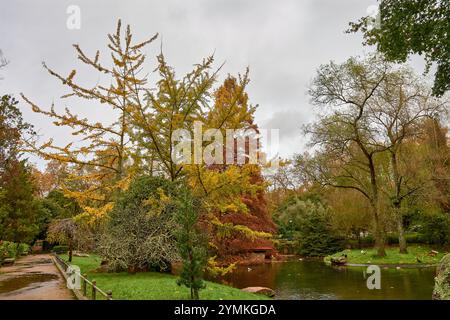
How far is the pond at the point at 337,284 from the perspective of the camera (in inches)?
544

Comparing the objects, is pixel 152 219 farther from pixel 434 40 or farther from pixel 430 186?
pixel 430 186

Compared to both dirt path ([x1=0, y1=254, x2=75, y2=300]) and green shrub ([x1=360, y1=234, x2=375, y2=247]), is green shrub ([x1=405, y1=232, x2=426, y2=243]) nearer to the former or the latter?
green shrub ([x1=360, y1=234, x2=375, y2=247])

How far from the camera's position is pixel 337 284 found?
16875mm

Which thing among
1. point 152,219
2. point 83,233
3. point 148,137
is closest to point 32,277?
point 83,233

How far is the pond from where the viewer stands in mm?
13820

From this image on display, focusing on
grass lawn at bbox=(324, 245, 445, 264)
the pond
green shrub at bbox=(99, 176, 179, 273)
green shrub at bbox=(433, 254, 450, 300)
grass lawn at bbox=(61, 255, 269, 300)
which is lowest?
the pond

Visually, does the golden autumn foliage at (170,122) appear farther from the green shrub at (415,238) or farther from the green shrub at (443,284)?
the green shrub at (415,238)

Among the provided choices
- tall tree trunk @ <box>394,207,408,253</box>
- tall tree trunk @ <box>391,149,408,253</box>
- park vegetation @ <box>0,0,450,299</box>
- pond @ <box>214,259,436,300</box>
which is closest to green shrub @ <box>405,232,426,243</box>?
park vegetation @ <box>0,0,450,299</box>

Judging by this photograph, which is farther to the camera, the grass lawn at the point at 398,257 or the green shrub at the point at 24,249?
the green shrub at the point at 24,249

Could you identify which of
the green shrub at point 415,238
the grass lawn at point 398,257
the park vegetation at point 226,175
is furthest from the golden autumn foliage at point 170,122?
the green shrub at point 415,238

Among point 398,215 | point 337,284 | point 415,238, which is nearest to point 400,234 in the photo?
point 398,215
